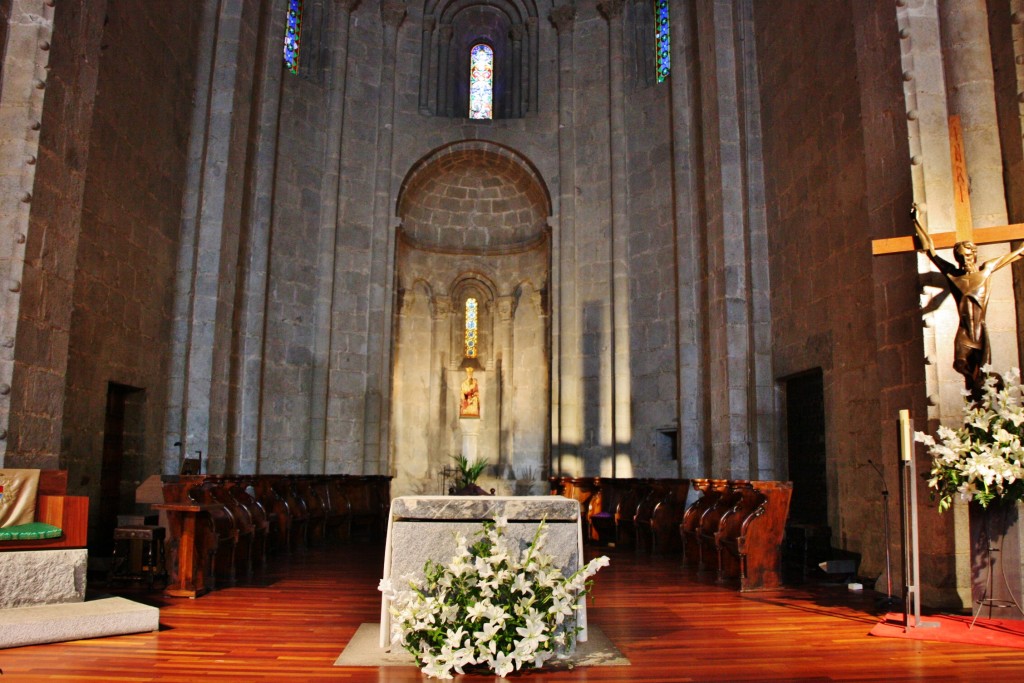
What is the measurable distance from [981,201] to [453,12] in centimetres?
1510

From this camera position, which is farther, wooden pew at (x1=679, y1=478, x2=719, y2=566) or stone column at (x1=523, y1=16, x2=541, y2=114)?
stone column at (x1=523, y1=16, x2=541, y2=114)

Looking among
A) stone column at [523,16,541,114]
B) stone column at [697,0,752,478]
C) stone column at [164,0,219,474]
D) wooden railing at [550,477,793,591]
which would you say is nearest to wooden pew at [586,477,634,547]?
wooden railing at [550,477,793,591]

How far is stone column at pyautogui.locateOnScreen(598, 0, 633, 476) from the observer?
16219 millimetres

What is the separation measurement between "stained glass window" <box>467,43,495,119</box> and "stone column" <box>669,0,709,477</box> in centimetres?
527

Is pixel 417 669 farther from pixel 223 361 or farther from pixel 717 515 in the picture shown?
pixel 223 361

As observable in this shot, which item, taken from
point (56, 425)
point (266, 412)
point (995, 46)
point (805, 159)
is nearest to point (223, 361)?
point (266, 412)

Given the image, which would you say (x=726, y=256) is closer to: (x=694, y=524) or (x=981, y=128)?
(x=694, y=524)

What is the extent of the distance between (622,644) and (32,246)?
6062 millimetres

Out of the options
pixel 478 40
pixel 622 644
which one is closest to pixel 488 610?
pixel 622 644

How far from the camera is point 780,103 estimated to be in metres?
12.2

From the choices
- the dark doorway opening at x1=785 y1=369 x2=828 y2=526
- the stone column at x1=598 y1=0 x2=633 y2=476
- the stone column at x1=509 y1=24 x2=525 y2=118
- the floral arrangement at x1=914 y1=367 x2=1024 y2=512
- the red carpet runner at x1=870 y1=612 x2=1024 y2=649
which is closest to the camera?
the red carpet runner at x1=870 y1=612 x2=1024 y2=649

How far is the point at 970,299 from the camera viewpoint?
6359 millimetres

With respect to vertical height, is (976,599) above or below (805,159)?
below

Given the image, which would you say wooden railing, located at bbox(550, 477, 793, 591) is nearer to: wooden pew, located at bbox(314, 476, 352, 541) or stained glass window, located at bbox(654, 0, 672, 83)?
wooden pew, located at bbox(314, 476, 352, 541)
